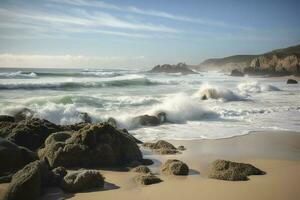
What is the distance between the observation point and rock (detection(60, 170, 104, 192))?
5.31 metres

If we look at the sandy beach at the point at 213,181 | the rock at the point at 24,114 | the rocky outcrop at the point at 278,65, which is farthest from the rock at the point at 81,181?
the rocky outcrop at the point at 278,65

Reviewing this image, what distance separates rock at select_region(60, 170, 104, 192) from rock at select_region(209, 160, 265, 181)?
199cm

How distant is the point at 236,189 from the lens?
17.9ft

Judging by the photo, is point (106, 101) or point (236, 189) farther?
point (106, 101)

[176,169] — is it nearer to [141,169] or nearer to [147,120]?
[141,169]

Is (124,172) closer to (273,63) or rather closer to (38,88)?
(38,88)

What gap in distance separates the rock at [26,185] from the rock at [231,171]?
2.88m

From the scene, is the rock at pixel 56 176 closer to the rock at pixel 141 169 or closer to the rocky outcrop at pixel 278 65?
the rock at pixel 141 169

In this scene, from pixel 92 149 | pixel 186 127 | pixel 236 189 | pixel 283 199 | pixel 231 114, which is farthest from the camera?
pixel 231 114

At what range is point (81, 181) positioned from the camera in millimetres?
5340

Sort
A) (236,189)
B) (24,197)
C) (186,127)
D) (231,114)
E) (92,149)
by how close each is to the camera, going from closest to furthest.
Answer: (24,197)
(236,189)
(92,149)
(186,127)
(231,114)

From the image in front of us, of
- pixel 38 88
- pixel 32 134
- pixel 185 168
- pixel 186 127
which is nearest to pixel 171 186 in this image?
pixel 185 168

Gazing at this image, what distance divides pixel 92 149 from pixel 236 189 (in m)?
2.83

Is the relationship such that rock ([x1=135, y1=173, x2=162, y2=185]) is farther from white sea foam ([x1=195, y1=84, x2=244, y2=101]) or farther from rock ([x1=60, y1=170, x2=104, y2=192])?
white sea foam ([x1=195, y1=84, x2=244, y2=101])
